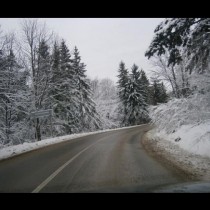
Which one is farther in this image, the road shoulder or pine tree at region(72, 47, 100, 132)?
pine tree at region(72, 47, 100, 132)

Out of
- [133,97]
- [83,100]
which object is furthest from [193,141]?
[133,97]

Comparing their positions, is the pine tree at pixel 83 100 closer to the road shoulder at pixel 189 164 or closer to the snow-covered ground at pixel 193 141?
the snow-covered ground at pixel 193 141

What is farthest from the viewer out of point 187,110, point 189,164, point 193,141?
point 187,110

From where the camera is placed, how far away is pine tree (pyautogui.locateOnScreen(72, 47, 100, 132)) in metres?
45.2

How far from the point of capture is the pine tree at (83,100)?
4525 cm

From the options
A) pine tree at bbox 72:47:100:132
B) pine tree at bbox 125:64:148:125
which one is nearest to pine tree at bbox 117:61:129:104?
pine tree at bbox 125:64:148:125

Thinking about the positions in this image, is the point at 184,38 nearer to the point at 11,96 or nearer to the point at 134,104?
the point at 11,96

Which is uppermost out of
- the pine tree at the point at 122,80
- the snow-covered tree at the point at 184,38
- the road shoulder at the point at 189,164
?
the pine tree at the point at 122,80

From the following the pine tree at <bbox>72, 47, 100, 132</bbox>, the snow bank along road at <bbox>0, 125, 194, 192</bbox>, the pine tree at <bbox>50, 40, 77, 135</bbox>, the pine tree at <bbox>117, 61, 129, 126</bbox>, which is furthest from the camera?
the pine tree at <bbox>117, 61, 129, 126</bbox>

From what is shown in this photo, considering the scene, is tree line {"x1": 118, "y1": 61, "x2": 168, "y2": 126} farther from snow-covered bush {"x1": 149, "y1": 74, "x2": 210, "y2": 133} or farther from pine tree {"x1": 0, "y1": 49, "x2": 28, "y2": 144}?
snow-covered bush {"x1": 149, "y1": 74, "x2": 210, "y2": 133}

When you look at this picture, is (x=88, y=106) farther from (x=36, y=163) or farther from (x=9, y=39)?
(x=36, y=163)

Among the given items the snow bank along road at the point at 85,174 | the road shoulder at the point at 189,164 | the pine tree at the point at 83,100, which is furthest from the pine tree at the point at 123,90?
the snow bank along road at the point at 85,174

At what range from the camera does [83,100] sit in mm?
46094
